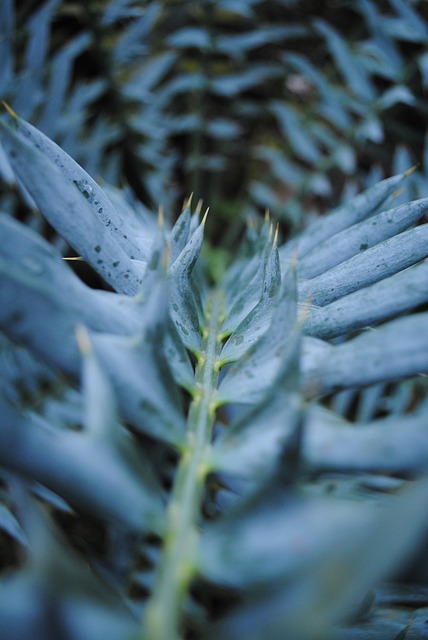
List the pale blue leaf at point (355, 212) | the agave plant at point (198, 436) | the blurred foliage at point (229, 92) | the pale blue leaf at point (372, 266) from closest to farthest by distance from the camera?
the agave plant at point (198, 436) < the pale blue leaf at point (372, 266) < the pale blue leaf at point (355, 212) < the blurred foliage at point (229, 92)

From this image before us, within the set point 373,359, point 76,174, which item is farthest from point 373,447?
point 76,174

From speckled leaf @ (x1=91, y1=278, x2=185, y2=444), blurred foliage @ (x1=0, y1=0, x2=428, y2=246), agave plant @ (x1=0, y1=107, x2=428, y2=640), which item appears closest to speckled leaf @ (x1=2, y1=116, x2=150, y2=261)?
agave plant @ (x1=0, y1=107, x2=428, y2=640)

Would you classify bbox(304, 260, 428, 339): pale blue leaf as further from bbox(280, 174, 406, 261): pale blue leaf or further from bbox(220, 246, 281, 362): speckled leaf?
bbox(280, 174, 406, 261): pale blue leaf

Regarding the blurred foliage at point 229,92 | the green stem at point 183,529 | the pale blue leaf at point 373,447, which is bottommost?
the green stem at point 183,529

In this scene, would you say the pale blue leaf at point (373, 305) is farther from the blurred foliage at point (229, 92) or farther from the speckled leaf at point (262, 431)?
the blurred foliage at point (229, 92)

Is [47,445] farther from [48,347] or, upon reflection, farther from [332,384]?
[332,384]

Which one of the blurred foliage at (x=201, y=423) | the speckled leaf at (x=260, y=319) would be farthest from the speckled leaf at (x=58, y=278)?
the speckled leaf at (x=260, y=319)

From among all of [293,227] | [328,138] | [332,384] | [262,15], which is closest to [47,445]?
[332,384]

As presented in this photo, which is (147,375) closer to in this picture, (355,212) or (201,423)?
(201,423)

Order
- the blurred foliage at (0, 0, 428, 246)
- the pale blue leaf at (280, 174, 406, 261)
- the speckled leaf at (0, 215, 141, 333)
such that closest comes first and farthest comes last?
1. the speckled leaf at (0, 215, 141, 333)
2. the pale blue leaf at (280, 174, 406, 261)
3. the blurred foliage at (0, 0, 428, 246)
